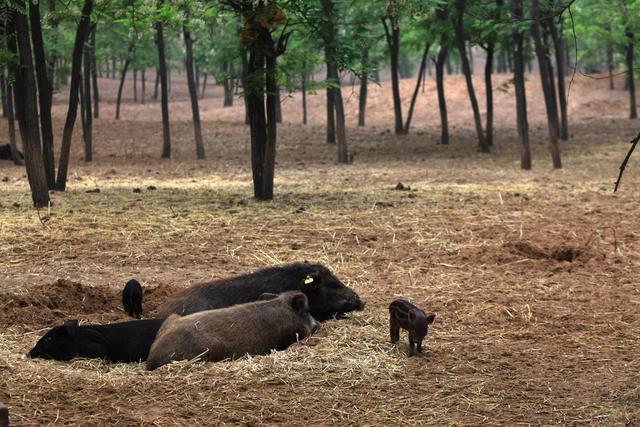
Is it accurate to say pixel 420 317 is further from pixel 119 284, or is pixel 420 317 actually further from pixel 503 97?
pixel 503 97

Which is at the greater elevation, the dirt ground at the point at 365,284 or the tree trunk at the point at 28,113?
the tree trunk at the point at 28,113

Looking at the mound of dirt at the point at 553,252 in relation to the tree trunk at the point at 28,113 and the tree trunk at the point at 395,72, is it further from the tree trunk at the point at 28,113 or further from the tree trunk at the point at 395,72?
the tree trunk at the point at 395,72

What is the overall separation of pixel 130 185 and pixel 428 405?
47.8 ft

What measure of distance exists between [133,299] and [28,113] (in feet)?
23.2

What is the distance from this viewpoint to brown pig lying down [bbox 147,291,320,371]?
643 cm

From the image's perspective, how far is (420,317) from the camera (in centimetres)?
650

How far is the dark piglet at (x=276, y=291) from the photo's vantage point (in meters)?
7.68

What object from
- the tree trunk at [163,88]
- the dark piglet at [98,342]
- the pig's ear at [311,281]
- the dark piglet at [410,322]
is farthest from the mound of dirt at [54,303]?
the tree trunk at [163,88]

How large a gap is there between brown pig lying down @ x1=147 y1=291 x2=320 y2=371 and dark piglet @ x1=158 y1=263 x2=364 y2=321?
0.44 meters

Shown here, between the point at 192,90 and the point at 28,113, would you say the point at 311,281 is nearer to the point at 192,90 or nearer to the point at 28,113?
the point at 28,113

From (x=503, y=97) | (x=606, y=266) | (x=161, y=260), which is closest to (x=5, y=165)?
(x=161, y=260)

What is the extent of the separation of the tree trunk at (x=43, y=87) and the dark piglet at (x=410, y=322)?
10.8 metres

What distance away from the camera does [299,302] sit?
7285mm

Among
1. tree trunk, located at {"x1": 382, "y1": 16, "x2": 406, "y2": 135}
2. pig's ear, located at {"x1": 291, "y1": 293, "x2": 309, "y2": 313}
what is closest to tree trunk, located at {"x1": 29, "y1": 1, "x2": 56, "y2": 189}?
pig's ear, located at {"x1": 291, "y1": 293, "x2": 309, "y2": 313}
